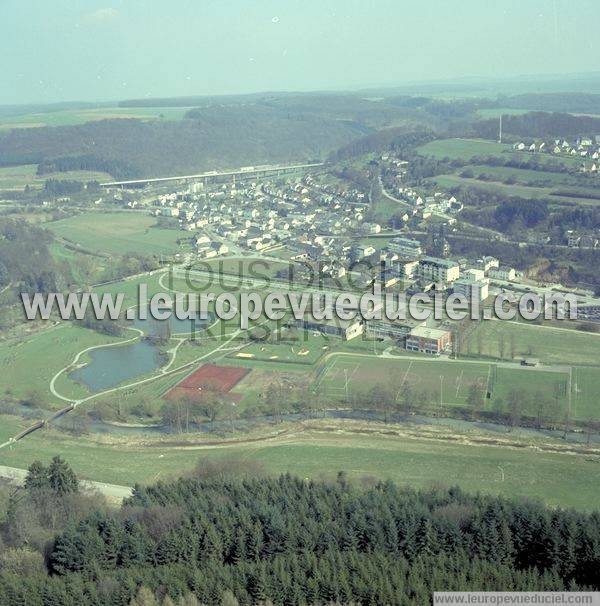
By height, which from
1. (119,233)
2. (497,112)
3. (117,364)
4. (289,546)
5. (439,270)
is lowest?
(117,364)

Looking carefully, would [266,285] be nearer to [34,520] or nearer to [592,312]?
[592,312]

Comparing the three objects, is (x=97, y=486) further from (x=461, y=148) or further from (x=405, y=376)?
(x=461, y=148)

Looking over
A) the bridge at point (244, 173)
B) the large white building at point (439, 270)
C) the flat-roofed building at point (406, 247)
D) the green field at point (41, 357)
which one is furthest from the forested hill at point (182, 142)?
the green field at point (41, 357)

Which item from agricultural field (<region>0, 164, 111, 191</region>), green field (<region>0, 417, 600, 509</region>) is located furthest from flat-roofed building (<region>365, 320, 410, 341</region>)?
agricultural field (<region>0, 164, 111, 191</region>)

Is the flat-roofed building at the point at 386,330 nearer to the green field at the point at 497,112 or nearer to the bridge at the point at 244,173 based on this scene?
the bridge at the point at 244,173

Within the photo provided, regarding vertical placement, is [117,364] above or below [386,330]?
below

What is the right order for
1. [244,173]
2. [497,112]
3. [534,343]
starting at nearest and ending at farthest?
[534,343] < [244,173] < [497,112]

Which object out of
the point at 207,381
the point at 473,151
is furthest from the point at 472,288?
the point at 473,151
